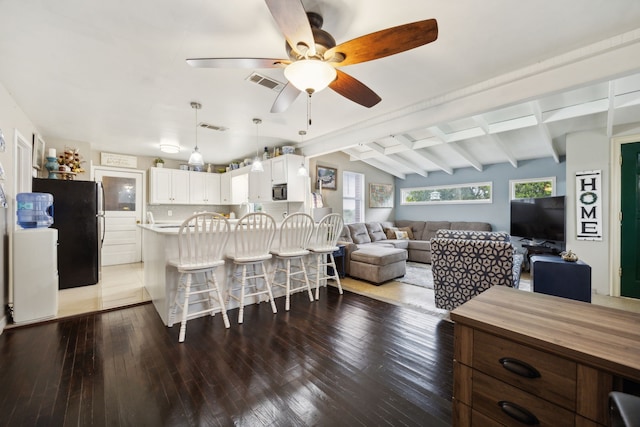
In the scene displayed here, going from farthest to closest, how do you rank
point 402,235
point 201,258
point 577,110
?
point 402,235 < point 577,110 < point 201,258

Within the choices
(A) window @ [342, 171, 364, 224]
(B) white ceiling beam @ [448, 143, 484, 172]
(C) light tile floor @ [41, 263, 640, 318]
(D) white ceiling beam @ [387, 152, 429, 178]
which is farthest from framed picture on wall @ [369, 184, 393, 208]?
(C) light tile floor @ [41, 263, 640, 318]

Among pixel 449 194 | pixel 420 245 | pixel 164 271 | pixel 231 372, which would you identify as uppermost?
pixel 449 194

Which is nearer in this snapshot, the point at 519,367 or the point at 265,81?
the point at 519,367

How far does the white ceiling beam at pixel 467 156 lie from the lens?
5.16 meters

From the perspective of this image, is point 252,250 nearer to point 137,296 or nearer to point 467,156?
point 137,296

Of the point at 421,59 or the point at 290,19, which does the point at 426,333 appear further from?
the point at 290,19

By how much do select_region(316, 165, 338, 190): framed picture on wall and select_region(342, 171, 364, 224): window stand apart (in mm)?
388

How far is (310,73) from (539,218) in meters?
5.03

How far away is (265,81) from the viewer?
8.72 feet

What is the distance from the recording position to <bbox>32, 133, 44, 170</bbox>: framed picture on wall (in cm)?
385

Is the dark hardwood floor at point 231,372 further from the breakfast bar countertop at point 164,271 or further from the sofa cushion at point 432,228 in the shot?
the sofa cushion at point 432,228

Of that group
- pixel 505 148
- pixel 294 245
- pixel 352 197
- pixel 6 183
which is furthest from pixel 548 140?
pixel 6 183

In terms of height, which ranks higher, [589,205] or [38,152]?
[38,152]

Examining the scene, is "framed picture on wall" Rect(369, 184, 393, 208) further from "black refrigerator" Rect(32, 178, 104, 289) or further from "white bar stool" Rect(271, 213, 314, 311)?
"black refrigerator" Rect(32, 178, 104, 289)
